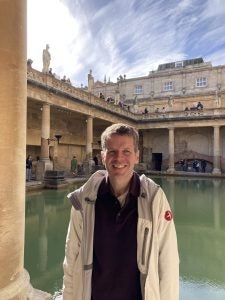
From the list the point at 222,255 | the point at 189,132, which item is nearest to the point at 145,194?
the point at 222,255

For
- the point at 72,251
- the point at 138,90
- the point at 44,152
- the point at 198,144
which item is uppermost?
the point at 138,90

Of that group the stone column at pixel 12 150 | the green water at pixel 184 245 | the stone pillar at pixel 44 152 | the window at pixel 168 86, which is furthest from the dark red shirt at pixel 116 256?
the window at pixel 168 86

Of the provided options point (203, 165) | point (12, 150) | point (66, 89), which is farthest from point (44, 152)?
point (203, 165)

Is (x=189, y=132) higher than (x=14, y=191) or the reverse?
higher

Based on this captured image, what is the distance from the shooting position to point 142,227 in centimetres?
187

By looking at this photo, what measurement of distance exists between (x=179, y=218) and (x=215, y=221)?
1113mm

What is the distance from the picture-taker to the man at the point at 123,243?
188 centimetres

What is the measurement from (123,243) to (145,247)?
0.15 meters

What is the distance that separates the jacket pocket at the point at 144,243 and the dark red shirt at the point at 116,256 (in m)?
0.04

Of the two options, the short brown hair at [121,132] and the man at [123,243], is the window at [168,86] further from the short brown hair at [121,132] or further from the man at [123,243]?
the man at [123,243]

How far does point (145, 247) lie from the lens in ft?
6.15

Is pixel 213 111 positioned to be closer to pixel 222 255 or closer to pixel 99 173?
pixel 222 255

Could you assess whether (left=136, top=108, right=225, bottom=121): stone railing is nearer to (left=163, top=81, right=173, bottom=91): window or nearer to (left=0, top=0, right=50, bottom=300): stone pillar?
(left=163, top=81, right=173, bottom=91): window

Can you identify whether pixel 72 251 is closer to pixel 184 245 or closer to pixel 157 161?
pixel 184 245
